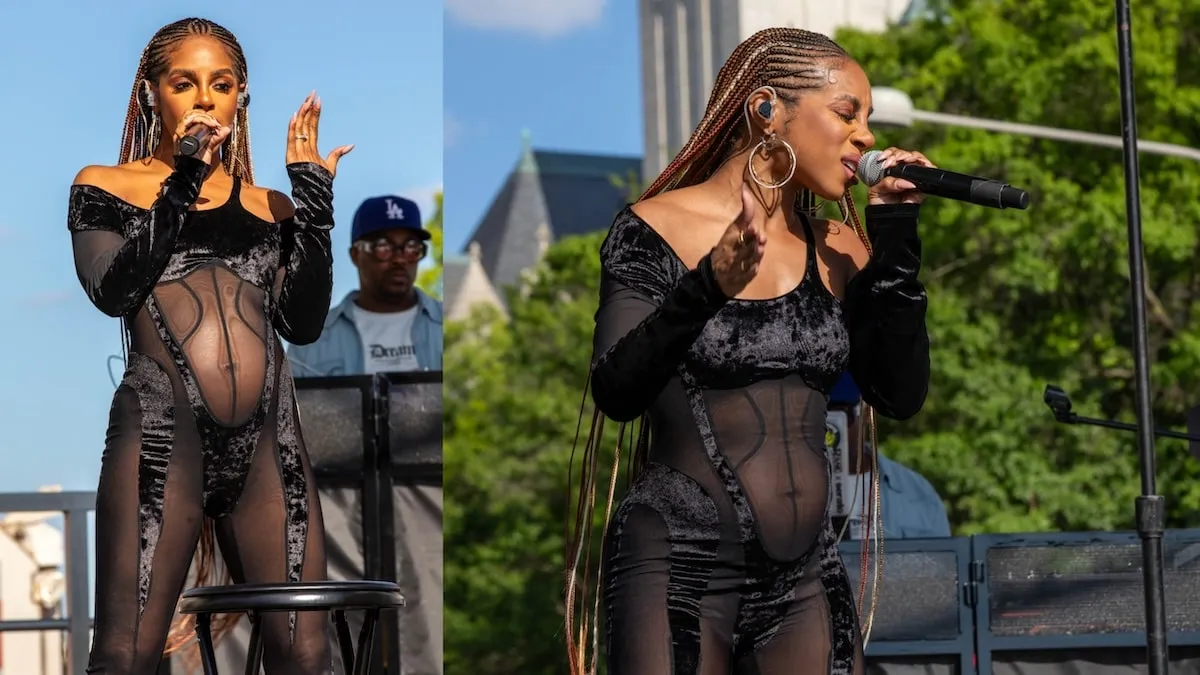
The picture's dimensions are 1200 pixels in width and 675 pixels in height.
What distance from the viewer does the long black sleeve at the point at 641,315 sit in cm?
306

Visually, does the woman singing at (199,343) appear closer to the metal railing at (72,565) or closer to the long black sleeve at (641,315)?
the long black sleeve at (641,315)

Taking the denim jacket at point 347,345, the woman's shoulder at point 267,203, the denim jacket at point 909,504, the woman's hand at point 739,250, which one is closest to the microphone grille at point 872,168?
the woman's hand at point 739,250

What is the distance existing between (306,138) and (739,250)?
4.70 feet

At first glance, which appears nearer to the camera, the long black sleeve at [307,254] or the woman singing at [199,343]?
the woman singing at [199,343]

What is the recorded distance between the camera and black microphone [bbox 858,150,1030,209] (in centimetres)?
322

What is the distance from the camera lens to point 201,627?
12.9 feet

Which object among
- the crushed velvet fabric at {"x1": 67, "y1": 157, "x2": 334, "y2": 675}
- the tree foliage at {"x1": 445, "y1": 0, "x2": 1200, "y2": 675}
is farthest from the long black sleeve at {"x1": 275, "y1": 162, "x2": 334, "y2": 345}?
the tree foliage at {"x1": 445, "y1": 0, "x2": 1200, "y2": 675}

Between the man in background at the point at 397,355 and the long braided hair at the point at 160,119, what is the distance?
1995 mm

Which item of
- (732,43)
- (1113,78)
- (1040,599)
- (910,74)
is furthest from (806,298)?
(732,43)

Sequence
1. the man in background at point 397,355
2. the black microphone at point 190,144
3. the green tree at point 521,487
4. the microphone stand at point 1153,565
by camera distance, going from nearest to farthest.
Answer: the black microphone at point 190,144 < the microphone stand at point 1153,565 < the man in background at point 397,355 < the green tree at point 521,487

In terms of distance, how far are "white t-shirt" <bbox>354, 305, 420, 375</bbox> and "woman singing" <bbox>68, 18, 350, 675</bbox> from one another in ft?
9.70

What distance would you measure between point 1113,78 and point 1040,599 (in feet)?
59.9

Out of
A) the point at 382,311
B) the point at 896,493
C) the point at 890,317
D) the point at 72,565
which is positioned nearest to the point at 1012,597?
the point at 896,493

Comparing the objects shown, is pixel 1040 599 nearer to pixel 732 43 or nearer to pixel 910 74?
pixel 910 74
